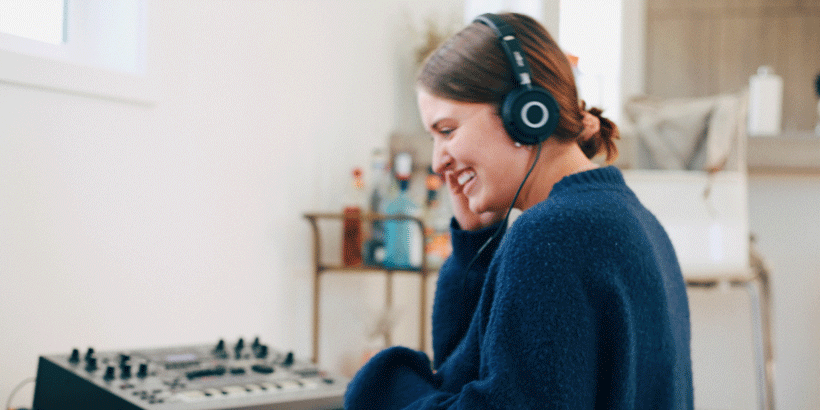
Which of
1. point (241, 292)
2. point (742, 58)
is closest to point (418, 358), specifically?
point (241, 292)

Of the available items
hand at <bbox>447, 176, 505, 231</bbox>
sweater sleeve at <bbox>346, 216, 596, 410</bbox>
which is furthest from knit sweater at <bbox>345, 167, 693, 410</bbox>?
hand at <bbox>447, 176, 505, 231</bbox>

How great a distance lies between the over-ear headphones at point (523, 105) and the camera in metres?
0.71

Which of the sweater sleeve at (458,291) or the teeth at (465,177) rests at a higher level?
the teeth at (465,177)

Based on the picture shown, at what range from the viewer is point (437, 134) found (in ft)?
2.66

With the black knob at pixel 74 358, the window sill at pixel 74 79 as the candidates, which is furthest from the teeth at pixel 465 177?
the window sill at pixel 74 79

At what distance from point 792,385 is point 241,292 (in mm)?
1809

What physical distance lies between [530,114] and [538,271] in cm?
19

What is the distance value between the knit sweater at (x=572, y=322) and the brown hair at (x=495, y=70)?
0.33 ft

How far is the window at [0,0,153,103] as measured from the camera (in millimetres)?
1246

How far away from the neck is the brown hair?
0.02m

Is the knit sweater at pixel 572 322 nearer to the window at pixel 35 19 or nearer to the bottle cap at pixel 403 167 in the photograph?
the window at pixel 35 19

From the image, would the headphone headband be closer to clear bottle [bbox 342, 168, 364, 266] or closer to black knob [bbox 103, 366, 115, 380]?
black knob [bbox 103, 366, 115, 380]

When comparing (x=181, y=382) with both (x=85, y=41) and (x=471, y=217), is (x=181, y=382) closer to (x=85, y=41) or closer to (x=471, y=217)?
(x=471, y=217)

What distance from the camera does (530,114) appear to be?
71cm
